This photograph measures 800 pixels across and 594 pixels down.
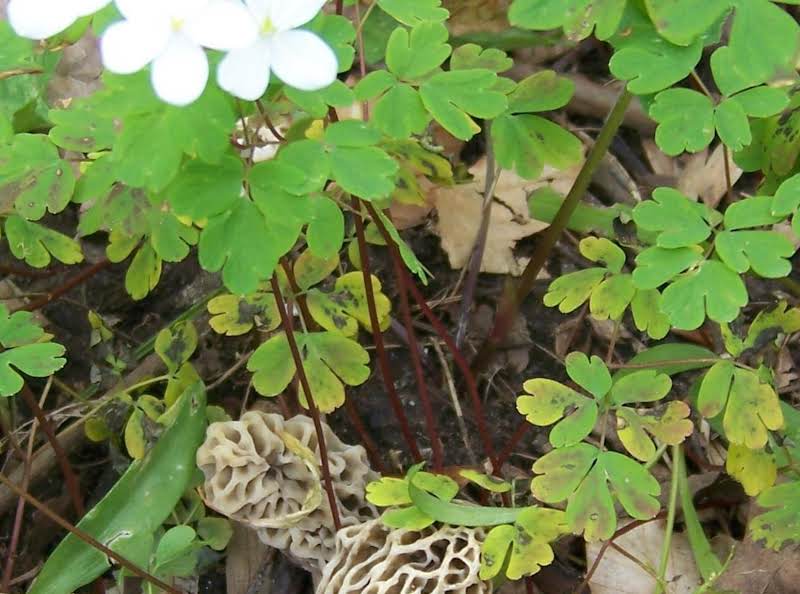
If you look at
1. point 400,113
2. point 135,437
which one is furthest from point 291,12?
point 135,437

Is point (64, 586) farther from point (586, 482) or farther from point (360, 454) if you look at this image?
point (586, 482)

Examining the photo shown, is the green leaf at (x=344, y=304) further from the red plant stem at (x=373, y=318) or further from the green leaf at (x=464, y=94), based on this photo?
the green leaf at (x=464, y=94)

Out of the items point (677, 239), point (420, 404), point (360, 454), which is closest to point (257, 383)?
point (360, 454)

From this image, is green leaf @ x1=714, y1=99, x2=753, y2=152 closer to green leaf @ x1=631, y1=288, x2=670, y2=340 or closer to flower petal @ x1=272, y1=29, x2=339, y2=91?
green leaf @ x1=631, y1=288, x2=670, y2=340

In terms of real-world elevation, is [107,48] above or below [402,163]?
above

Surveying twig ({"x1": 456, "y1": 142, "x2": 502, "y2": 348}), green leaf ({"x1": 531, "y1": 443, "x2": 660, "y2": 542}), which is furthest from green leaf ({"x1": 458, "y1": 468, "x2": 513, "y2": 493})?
twig ({"x1": 456, "y1": 142, "x2": 502, "y2": 348})

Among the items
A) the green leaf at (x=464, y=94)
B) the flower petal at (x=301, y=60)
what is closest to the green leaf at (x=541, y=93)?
the green leaf at (x=464, y=94)
